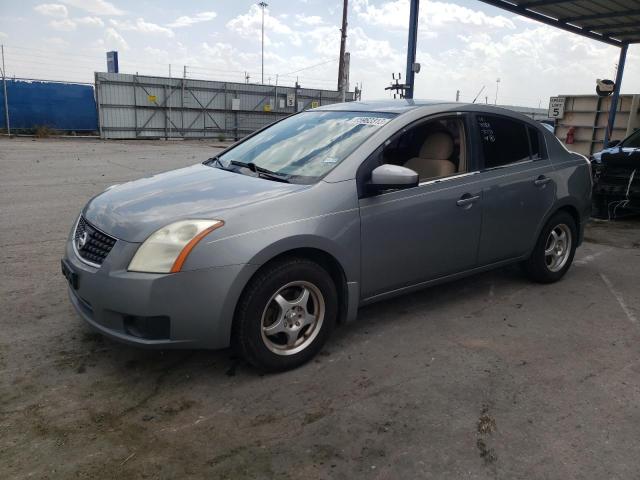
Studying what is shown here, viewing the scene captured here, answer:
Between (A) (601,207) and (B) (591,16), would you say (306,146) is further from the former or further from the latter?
(B) (591,16)

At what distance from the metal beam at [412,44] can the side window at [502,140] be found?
4.21 m

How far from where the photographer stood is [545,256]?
5.11 metres

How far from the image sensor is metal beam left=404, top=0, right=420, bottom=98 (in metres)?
8.48

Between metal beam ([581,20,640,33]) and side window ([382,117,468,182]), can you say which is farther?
metal beam ([581,20,640,33])

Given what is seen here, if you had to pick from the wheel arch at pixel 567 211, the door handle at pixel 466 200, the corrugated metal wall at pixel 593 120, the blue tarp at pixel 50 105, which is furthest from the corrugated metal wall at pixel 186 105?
the door handle at pixel 466 200

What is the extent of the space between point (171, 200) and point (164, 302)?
2.29ft

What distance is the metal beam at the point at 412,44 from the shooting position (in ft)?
27.8

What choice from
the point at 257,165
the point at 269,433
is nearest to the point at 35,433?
the point at 269,433

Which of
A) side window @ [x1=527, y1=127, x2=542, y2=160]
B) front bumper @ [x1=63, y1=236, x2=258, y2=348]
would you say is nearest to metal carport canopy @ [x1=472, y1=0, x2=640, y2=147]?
side window @ [x1=527, y1=127, x2=542, y2=160]

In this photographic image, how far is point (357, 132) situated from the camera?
389cm

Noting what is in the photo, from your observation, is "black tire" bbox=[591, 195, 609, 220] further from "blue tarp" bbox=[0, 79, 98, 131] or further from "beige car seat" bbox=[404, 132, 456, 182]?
"blue tarp" bbox=[0, 79, 98, 131]

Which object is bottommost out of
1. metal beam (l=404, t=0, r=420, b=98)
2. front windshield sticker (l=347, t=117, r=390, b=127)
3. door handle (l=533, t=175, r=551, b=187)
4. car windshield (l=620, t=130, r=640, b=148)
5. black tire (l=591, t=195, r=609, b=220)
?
black tire (l=591, t=195, r=609, b=220)

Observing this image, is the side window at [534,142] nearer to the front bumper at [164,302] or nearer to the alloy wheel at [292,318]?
the alloy wheel at [292,318]

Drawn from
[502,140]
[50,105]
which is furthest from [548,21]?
[50,105]
